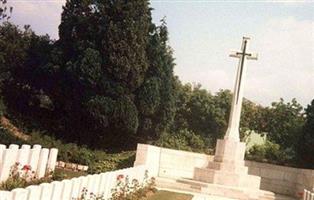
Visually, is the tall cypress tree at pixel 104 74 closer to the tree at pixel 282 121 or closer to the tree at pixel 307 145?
the tree at pixel 307 145

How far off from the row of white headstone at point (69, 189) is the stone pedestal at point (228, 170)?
6.92 m

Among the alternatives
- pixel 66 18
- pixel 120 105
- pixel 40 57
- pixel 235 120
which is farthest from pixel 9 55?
pixel 235 120

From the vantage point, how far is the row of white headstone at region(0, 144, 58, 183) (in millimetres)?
10477

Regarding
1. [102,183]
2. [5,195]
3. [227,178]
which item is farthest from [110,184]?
[227,178]

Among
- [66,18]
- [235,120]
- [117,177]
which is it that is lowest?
[117,177]

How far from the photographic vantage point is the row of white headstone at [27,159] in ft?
34.4

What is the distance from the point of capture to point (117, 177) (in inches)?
467

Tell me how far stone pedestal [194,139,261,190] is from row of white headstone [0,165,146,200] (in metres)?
6.92

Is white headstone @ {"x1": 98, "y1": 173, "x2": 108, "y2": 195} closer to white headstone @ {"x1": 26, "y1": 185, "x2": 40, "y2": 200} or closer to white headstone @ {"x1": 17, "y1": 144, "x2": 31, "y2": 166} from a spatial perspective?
white headstone @ {"x1": 17, "y1": 144, "x2": 31, "y2": 166}

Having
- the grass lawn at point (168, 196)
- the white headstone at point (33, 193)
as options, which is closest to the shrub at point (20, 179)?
the grass lawn at point (168, 196)

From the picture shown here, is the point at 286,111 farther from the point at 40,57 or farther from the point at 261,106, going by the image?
the point at 40,57

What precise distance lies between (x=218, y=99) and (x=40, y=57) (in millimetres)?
20939

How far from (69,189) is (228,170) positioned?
1261 centimetres

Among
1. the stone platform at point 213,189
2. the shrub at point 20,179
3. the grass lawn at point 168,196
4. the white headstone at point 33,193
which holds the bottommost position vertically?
the grass lawn at point 168,196
